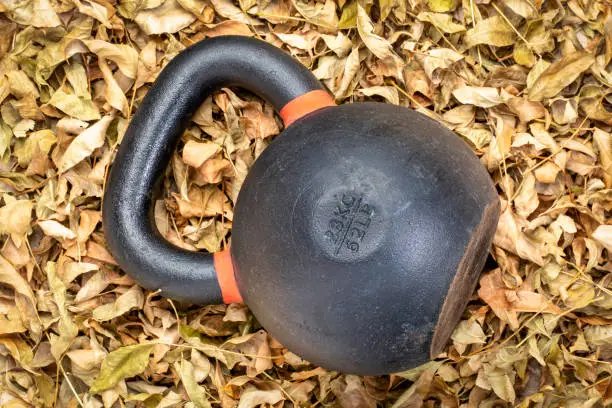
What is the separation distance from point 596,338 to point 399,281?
680 millimetres

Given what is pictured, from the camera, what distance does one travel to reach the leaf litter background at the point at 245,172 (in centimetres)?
166

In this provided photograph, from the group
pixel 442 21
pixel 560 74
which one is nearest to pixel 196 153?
pixel 442 21

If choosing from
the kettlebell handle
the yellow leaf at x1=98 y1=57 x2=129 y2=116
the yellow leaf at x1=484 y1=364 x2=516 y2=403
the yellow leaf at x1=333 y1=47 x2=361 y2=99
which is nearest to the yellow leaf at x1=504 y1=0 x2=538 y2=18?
the yellow leaf at x1=333 y1=47 x2=361 y2=99

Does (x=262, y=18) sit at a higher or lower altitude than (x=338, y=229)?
→ higher

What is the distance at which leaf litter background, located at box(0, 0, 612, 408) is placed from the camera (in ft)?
5.45

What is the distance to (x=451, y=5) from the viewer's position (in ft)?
5.64

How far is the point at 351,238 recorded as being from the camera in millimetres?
1303

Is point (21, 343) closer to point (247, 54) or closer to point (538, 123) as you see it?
point (247, 54)

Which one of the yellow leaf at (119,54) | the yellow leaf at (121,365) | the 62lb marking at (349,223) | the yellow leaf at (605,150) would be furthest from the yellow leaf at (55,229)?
the yellow leaf at (605,150)

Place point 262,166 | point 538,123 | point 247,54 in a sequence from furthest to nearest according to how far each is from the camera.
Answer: point 538,123 < point 247,54 < point 262,166

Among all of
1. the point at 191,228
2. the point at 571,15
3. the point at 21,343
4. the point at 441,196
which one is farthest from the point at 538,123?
the point at 21,343

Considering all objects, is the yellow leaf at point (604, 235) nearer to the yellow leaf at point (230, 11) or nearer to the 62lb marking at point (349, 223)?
the 62lb marking at point (349, 223)

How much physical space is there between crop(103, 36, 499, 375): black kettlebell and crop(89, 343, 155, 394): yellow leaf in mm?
231

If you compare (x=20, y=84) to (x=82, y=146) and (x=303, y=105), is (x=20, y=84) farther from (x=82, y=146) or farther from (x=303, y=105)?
(x=303, y=105)
